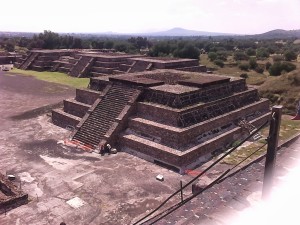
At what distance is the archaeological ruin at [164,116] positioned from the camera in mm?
18766

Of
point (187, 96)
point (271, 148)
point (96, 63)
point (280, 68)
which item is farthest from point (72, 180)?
point (280, 68)

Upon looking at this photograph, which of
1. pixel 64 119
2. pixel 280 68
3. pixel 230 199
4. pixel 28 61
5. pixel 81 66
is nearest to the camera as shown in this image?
pixel 230 199

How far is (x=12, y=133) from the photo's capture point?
23.9 meters

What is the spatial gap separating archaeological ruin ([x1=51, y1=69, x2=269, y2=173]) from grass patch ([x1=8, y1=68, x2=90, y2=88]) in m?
18.4

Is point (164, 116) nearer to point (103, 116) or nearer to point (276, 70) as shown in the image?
point (103, 116)

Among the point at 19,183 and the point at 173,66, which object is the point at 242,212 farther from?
the point at 173,66

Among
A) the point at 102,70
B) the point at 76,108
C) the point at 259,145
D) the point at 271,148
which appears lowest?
the point at 259,145

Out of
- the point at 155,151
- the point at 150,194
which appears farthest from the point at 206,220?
the point at 155,151

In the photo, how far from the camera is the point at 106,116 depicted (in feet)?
73.4

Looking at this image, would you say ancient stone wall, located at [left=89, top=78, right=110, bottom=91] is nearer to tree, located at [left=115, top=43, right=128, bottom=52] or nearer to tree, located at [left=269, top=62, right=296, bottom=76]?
tree, located at [left=269, top=62, right=296, bottom=76]

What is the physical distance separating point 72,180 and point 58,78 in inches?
1401

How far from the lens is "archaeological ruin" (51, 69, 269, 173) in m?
18.8

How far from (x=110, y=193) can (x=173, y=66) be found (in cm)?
2706

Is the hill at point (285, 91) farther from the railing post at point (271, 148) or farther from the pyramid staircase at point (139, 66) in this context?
the railing post at point (271, 148)
